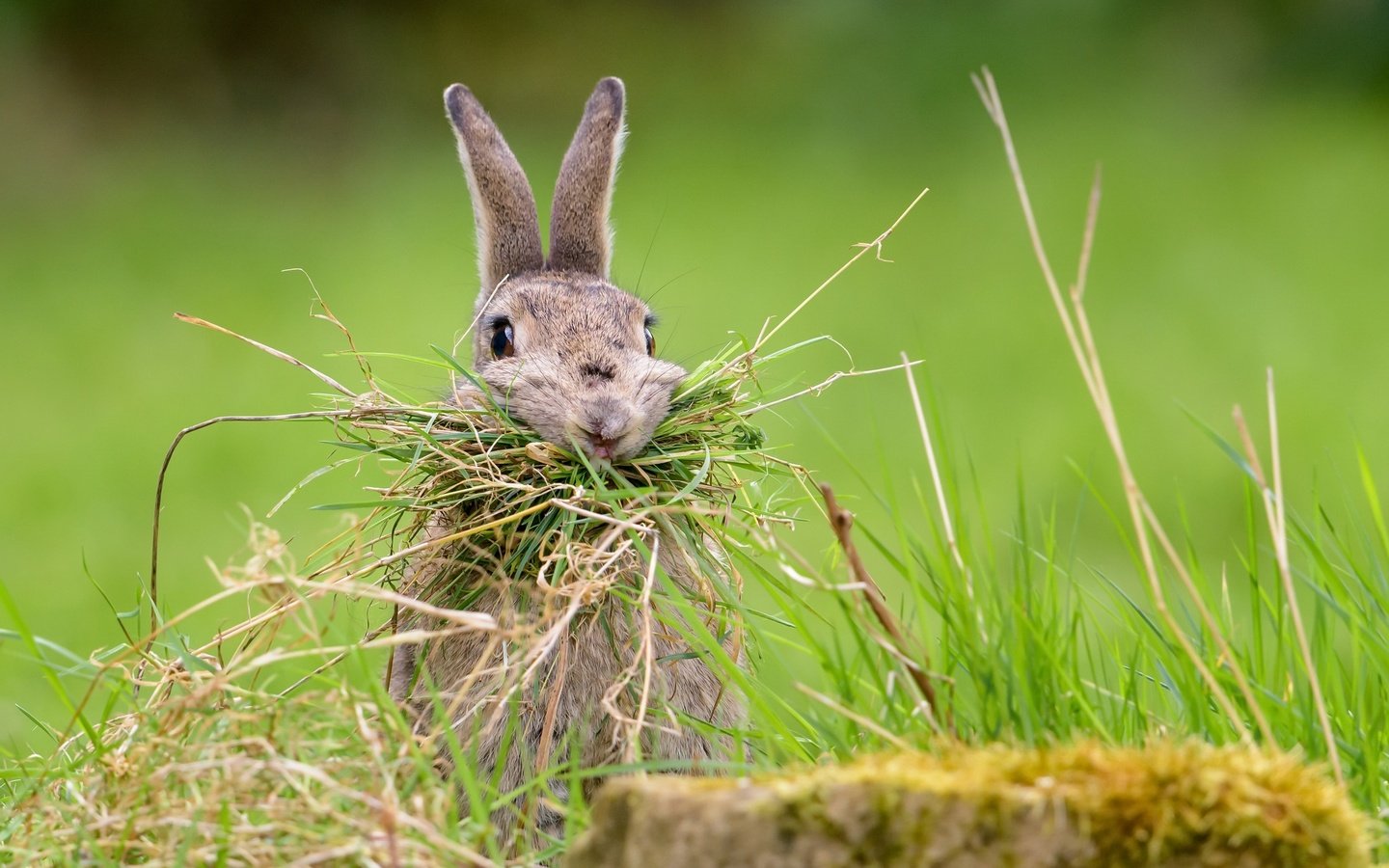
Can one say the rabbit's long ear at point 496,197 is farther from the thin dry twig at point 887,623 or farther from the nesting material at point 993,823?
the nesting material at point 993,823

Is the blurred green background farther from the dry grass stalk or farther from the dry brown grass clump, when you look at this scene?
the dry grass stalk

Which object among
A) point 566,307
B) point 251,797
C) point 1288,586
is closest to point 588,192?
point 566,307

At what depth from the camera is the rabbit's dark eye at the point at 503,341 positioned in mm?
3705

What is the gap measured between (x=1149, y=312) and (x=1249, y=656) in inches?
250

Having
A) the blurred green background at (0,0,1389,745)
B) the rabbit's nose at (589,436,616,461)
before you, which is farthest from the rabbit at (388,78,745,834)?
the blurred green background at (0,0,1389,745)

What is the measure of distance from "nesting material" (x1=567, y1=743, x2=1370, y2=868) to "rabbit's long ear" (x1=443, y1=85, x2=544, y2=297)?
2.49 m

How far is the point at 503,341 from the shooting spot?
12.3 feet

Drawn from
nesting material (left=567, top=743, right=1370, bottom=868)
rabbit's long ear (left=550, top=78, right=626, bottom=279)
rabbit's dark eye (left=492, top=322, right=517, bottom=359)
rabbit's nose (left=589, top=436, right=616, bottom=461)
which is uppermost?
rabbit's long ear (left=550, top=78, right=626, bottom=279)

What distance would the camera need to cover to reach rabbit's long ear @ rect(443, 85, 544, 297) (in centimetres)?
421

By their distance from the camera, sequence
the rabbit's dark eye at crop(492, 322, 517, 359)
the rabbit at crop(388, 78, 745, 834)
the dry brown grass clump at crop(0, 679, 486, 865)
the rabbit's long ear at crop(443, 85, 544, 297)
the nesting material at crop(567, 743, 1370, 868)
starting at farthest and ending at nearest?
1. the rabbit's long ear at crop(443, 85, 544, 297)
2. the rabbit's dark eye at crop(492, 322, 517, 359)
3. the rabbit at crop(388, 78, 745, 834)
4. the dry brown grass clump at crop(0, 679, 486, 865)
5. the nesting material at crop(567, 743, 1370, 868)

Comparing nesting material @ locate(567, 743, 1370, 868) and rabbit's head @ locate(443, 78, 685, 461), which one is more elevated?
rabbit's head @ locate(443, 78, 685, 461)

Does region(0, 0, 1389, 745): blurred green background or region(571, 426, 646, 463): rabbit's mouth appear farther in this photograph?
region(0, 0, 1389, 745): blurred green background

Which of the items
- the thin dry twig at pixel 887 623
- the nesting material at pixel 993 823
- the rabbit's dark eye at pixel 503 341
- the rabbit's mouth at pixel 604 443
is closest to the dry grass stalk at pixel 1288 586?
the nesting material at pixel 993 823

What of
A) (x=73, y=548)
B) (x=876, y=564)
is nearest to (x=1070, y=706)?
(x=876, y=564)
